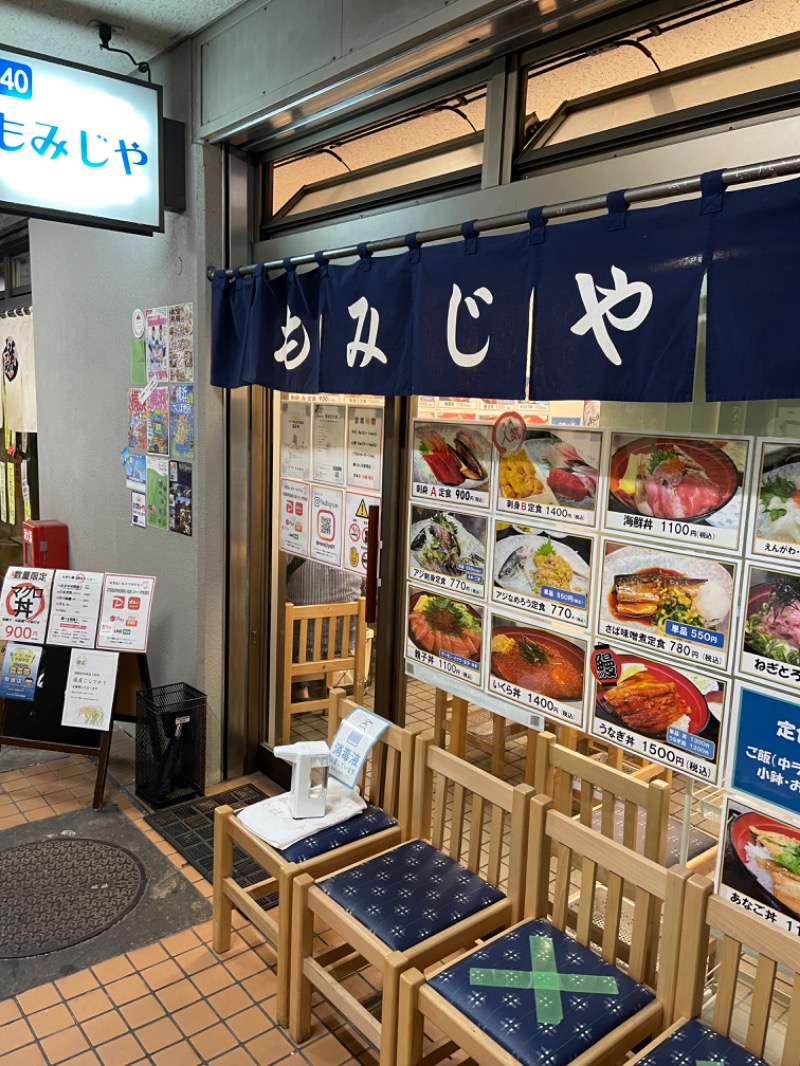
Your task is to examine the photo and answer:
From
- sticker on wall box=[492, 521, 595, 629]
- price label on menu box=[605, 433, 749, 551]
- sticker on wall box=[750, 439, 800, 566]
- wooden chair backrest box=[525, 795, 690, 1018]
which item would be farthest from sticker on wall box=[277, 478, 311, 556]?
sticker on wall box=[750, 439, 800, 566]

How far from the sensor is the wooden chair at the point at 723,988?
6.99 ft

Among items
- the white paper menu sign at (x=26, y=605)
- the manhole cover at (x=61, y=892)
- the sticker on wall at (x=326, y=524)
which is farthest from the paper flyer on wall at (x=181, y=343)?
the manhole cover at (x=61, y=892)

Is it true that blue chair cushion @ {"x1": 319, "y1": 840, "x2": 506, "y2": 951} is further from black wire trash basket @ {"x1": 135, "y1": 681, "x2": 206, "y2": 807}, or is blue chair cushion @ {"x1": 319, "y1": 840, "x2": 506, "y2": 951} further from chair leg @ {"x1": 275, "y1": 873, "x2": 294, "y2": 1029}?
black wire trash basket @ {"x1": 135, "y1": 681, "x2": 206, "y2": 807}

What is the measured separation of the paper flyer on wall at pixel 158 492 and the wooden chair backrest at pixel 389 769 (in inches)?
77.0

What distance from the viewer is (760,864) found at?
2.46m

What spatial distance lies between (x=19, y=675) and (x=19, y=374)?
11.7 feet

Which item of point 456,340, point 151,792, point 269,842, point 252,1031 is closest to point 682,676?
point 456,340

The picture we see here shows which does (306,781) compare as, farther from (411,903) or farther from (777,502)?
(777,502)

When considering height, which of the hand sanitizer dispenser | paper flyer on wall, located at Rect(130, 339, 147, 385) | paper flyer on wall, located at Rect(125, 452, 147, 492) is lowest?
the hand sanitizer dispenser

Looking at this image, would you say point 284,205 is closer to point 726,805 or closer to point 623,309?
point 623,309

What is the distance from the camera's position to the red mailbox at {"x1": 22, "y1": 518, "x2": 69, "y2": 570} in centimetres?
623

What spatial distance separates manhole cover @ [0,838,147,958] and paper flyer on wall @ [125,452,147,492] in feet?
7.25

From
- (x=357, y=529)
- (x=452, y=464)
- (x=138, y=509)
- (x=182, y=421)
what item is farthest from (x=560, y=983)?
(x=138, y=509)

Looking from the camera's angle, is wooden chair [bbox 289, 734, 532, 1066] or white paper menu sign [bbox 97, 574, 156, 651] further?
white paper menu sign [bbox 97, 574, 156, 651]
